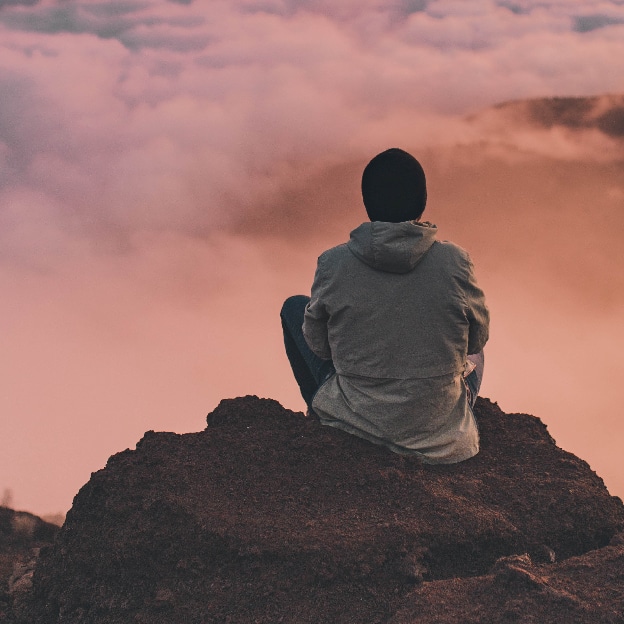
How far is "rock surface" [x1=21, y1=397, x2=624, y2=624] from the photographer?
5066 millimetres

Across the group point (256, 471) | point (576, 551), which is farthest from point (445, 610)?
point (256, 471)

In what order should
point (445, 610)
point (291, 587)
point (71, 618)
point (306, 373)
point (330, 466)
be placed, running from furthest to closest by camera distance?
point (306, 373) < point (330, 466) < point (71, 618) < point (291, 587) < point (445, 610)

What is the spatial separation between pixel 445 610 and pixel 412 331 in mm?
1775

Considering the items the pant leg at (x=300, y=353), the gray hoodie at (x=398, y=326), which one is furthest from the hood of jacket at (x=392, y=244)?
the pant leg at (x=300, y=353)

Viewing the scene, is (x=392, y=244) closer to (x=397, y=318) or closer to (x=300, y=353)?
(x=397, y=318)

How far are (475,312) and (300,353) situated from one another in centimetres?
136

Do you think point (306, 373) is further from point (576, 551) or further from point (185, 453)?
point (576, 551)

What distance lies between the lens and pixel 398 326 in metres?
5.71

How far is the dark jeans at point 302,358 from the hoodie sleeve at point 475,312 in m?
0.40

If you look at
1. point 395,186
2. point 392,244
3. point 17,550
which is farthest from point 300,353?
point 17,550

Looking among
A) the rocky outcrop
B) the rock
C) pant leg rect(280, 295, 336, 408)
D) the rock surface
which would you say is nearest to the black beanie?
pant leg rect(280, 295, 336, 408)

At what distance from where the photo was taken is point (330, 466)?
5.96 metres

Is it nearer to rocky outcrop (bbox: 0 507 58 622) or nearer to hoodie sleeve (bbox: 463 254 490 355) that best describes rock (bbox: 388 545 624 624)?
hoodie sleeve (bbox: 463 254 490 355)

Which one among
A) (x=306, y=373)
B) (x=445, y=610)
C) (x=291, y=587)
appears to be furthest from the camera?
(x=306, y=373)
